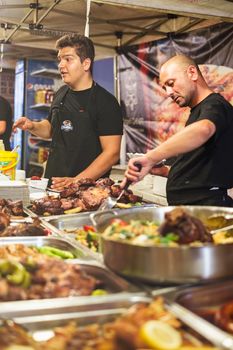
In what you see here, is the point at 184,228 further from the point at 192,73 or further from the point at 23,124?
the point at 23,124

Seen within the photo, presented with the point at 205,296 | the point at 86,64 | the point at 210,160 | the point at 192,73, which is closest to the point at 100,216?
the point at 205,296

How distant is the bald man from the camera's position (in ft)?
8.01

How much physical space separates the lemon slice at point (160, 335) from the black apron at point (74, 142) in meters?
3.12

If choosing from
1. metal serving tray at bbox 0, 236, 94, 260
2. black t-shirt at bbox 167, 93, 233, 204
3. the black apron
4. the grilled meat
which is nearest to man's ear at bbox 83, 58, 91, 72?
the black apron

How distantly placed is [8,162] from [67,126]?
0.88 m

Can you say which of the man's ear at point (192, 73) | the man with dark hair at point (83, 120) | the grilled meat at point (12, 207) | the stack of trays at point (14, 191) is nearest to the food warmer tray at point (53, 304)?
the grilled meat at point (12, 207)

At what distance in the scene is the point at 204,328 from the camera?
3.98 ft

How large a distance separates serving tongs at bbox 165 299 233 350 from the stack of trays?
78.3 inches

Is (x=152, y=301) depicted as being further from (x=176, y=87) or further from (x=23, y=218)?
(x=176, y=87)

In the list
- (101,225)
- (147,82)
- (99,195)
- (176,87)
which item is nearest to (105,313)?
(101,225)

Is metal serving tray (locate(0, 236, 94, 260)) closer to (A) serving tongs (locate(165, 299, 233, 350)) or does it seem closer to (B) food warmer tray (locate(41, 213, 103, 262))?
(B) food warmer tray (locate(41, 213, 103, 262))

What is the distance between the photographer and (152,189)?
14.6ft

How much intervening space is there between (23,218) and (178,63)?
1.50 meters

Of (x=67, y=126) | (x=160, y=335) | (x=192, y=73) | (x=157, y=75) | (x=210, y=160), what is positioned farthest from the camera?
(x=157, y=75)
